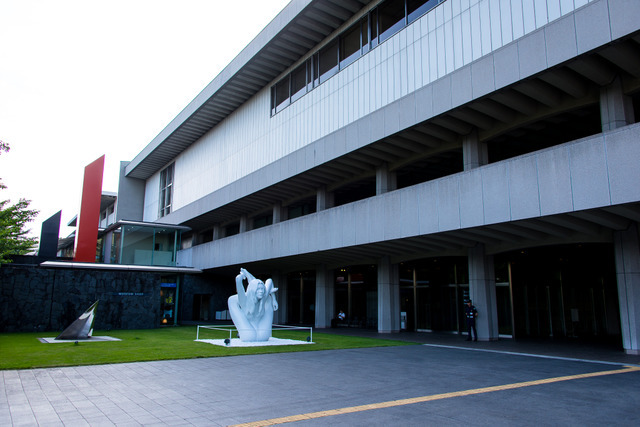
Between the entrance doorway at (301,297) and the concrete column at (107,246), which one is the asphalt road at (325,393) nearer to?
the entrance doorway at (301,297)

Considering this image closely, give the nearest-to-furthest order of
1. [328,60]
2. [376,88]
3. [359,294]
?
1. [376,88]
2. [328,60]
3. [359,294]

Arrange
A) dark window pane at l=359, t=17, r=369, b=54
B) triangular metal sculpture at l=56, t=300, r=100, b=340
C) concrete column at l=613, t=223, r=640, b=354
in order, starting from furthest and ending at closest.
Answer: dark window pane at l=359, t=17, r=369, b=54, triangular metal sculpture at l=56, t=300, r=100, b=340, concrete column at l=613, t=223, r=640, b=354

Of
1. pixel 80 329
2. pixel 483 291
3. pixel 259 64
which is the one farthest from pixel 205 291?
pixel 483 291

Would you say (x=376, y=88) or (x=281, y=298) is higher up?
(x=376, y=88)

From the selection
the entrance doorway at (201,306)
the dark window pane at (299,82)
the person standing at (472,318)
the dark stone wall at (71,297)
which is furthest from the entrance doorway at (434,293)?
the entrance doorway at (201,306)

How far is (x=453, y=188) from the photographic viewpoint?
18312 mm

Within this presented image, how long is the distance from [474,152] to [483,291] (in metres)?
5.89

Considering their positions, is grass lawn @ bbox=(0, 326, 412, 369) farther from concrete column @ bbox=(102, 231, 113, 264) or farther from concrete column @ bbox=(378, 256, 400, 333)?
concrete column @ bbox=(102, 231, 113, 264)

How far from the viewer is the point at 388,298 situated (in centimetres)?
2516

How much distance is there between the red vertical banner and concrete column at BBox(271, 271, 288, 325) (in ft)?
42.5

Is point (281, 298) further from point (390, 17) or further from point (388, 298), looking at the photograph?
point (390, 17)

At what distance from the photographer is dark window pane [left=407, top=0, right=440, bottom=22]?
20844mm

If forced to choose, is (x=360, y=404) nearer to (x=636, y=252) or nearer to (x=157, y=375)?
(x=157, y=375)

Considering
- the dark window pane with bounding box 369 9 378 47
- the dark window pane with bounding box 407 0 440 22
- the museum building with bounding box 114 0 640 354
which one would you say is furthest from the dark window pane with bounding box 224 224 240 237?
the dark window pane with bounding box 407 0 440 22
